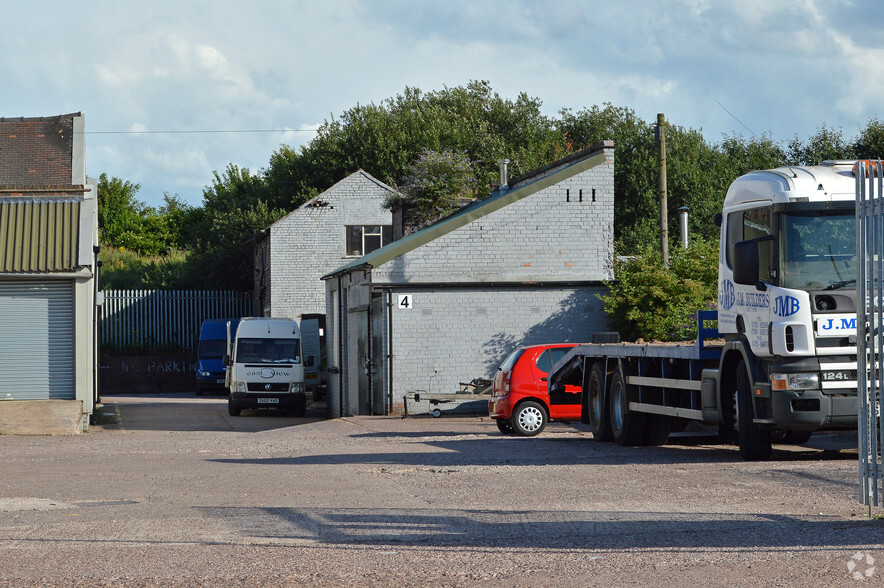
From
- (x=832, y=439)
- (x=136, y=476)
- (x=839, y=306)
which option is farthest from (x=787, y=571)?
(x=832, y=439)

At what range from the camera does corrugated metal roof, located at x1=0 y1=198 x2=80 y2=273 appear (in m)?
21.2

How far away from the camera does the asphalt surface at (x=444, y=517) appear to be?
6820mm

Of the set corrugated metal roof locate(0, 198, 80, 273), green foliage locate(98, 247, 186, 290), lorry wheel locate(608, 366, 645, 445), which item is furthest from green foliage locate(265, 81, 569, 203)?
lorry wheel locate(608, 366, 645, 445)

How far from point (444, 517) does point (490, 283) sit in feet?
54.1

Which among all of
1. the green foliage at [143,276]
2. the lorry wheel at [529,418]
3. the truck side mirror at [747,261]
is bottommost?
the lorry wheel at [529,418]

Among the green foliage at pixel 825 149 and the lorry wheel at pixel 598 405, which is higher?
the green foliage at pixel 825 149

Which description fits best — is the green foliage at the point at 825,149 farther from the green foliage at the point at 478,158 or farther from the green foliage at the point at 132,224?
the green foliage at the point at 132,224

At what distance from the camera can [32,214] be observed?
869 inches

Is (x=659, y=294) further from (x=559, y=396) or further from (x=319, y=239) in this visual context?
(x=319, y=239)

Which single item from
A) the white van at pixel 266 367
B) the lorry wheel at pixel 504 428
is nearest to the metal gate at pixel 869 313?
the lorry wheel at pixel 504 428

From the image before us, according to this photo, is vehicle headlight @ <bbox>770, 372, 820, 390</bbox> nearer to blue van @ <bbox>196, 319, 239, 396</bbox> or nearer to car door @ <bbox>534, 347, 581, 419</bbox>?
car door @ <bbox>534, 347, 581, 419</bbox>

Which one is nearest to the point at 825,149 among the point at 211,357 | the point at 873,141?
the point at 873,141

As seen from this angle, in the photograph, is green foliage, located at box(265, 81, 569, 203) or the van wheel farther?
green foliage, located at box(265, 81, 569, 203)

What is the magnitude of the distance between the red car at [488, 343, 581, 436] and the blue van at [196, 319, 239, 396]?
882 inches
